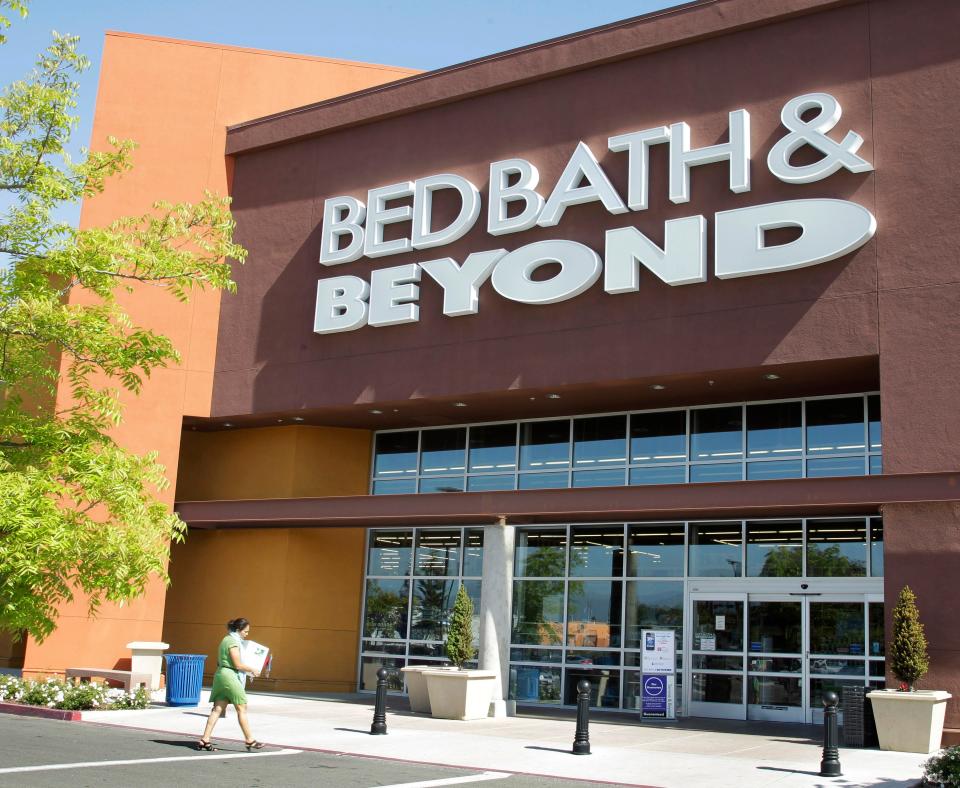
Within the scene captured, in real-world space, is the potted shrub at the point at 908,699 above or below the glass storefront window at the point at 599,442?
below

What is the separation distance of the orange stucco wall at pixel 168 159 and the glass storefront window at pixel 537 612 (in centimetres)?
831

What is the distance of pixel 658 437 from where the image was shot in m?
23.3

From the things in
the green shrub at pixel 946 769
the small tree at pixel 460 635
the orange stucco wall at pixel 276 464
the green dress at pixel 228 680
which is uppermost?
the orange stucco wall at pixel 276 464

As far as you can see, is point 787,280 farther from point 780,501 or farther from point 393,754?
point 393,754

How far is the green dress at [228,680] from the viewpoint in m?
14.5

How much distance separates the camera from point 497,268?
2278cm

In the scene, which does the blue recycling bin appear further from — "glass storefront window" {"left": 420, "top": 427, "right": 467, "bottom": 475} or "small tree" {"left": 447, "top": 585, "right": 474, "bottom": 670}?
"glass storefront window" {"left": 420, "top": 427, "right": 467, "bottom": 475}

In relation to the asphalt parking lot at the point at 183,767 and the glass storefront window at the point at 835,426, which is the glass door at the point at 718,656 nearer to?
the glass storefront window at the point at 835,426

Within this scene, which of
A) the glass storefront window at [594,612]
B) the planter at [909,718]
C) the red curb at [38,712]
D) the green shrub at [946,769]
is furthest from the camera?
the glass storefront window at [594,612]

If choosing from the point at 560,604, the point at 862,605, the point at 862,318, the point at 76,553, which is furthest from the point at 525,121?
the point at 76,553

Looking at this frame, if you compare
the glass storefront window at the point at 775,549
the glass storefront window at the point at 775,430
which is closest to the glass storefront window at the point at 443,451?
the glass storefront window at the point at 775,430

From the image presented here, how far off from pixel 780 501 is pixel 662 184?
22.1ft

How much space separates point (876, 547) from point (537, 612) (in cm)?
747

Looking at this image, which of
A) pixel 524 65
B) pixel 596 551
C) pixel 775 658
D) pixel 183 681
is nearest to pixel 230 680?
pixel 183 681
